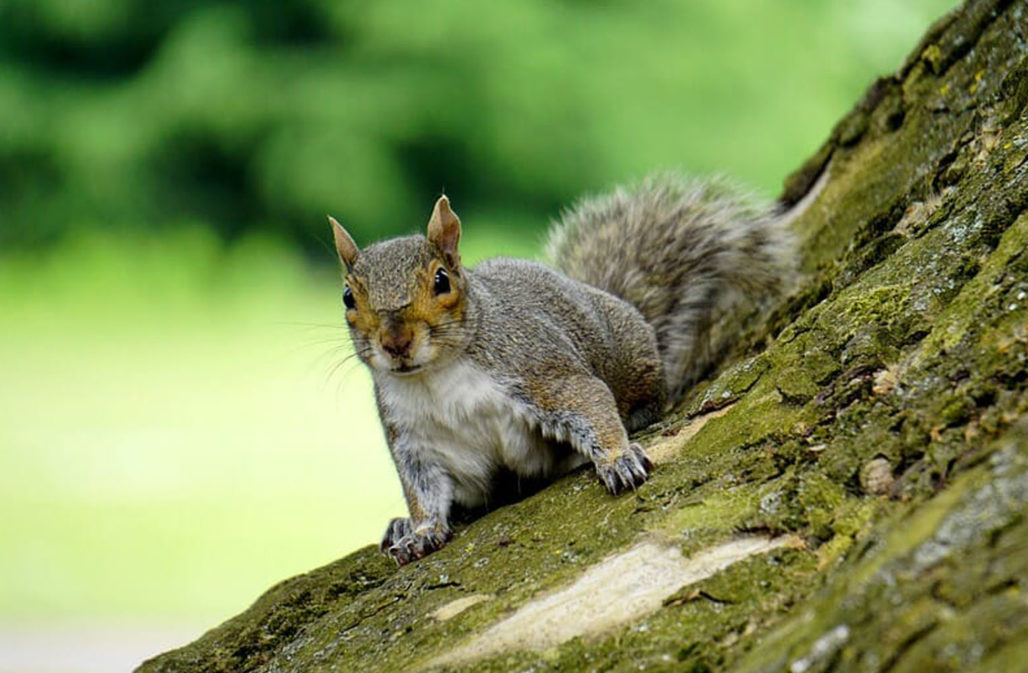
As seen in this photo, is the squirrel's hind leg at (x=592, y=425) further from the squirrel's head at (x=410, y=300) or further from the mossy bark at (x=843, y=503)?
the squirrel's head at (x=410, y=300)

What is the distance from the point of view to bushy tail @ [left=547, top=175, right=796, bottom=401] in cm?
293

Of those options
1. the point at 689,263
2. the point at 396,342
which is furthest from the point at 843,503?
the point at 689,263

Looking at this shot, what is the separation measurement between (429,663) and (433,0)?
20.5ft

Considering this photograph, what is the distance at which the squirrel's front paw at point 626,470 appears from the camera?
6.27 ft

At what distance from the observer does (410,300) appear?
2.19 meters

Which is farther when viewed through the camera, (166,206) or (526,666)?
(166,206)

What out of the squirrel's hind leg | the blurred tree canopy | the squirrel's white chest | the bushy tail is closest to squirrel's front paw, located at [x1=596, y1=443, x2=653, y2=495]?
the squirrel's hind leg

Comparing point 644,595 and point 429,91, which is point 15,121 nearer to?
point 429,91

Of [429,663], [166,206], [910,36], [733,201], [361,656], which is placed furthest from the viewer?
[166,206]

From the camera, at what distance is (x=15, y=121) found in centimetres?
779

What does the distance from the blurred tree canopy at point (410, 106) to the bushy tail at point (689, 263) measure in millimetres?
3733

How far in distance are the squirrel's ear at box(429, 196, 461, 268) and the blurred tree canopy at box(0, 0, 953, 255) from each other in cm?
460

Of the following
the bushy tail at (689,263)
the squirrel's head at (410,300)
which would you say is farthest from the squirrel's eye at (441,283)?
the bushy tail at (689,263)

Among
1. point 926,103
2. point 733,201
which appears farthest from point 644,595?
point 733,201
